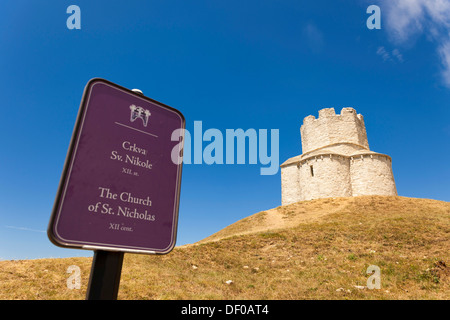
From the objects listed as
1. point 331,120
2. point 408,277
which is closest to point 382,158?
point 331,120

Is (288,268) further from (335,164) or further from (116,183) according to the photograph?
(335,164)

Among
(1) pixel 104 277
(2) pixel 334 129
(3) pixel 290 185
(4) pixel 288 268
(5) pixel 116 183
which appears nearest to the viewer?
(1) pixel 104 277

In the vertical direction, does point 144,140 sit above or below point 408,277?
above

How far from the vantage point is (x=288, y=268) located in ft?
41.4

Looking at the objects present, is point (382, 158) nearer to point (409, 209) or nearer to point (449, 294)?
point (409, 209)

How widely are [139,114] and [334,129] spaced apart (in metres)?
46.2

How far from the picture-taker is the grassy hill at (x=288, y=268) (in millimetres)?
8922

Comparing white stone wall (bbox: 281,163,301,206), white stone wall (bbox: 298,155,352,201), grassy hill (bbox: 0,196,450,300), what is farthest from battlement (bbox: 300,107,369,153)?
grassy hill (bbox: 0,196,450,300)

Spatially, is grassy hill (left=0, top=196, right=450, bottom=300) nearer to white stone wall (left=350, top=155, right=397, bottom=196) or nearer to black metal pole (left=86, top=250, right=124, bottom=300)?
black metal pole (left=86, top=250, right=124, bottom=300)

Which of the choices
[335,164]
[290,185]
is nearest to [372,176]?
[335,164]

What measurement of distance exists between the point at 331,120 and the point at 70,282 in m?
44.9

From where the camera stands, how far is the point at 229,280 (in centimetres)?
1066

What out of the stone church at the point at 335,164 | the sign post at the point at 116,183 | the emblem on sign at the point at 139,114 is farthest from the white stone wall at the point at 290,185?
the emblem on sign at the point at 139,114
